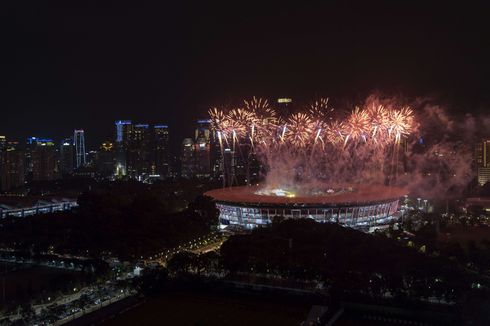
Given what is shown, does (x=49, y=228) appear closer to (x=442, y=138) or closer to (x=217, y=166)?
(x=442, y=138)

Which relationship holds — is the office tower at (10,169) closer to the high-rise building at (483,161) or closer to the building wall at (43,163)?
the building wall at (43,163)

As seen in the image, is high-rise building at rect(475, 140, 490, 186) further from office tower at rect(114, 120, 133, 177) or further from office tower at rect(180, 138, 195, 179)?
office tower at rect(114, 120, 133, 177)

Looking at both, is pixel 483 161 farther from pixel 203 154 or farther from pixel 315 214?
pixel 203 154

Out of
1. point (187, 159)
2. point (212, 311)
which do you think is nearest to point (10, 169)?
point (187, 159)

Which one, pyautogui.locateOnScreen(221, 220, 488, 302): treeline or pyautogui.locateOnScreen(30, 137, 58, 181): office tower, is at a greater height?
pyautogui.locateOnScreen(30, 137, 58, 181): office tower

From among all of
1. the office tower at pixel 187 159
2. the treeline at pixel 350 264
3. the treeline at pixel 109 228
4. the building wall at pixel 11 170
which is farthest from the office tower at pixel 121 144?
the treeline at pixel 350 264

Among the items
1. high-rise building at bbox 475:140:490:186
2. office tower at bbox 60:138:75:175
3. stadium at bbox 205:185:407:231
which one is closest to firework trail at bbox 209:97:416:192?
stadium at bbox 205:185:407:231

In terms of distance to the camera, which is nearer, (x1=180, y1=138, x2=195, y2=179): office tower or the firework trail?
the firework trail
